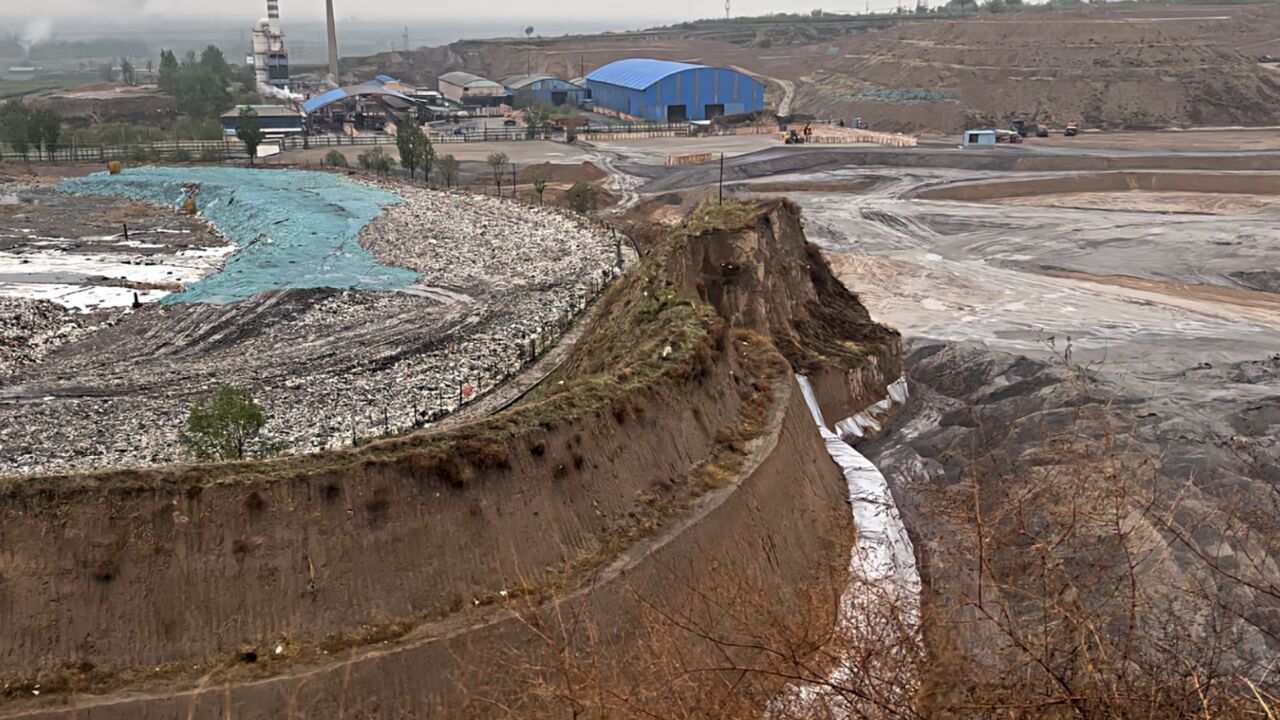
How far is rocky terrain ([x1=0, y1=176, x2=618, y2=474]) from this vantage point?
23688mm

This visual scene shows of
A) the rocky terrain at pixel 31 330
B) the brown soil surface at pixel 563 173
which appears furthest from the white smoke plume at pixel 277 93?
the rocky terrain at pixel 31 330

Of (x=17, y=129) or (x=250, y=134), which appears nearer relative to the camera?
(x=250, y=134)

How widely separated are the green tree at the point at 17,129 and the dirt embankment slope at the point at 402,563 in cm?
6474

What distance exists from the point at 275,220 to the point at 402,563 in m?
36.8

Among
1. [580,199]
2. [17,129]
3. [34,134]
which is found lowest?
[580,199]

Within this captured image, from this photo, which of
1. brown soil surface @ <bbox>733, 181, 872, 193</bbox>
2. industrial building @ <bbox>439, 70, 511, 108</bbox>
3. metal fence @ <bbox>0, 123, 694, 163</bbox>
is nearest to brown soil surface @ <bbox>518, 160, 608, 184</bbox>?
brown soil surface @ <bbox>733, 181, 872, 193</bbox>

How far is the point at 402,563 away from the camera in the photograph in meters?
13.9

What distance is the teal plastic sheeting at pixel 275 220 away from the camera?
122ft

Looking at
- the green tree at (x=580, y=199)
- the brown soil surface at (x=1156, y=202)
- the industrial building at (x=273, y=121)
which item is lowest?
the brown soil surface at (x=1156, y=202)

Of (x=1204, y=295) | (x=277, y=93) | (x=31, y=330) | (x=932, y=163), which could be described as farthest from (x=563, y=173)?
(x=277, y=93)

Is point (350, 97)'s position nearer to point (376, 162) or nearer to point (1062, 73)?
point (376, 162)

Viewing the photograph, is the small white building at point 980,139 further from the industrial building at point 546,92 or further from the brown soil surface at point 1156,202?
the industrial building at point 546,92

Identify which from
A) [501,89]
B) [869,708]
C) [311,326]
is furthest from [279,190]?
[501,89]

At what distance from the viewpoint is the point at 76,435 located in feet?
76.3
